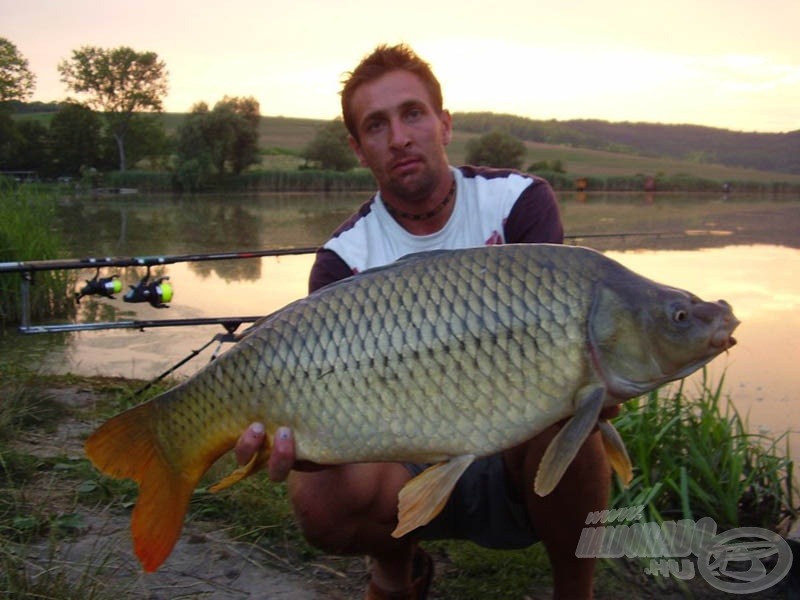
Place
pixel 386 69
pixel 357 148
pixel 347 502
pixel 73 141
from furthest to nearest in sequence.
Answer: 1. pixel 73 141
2. pixel 357 148
3. pixel 386 69
4. pixel 347 502

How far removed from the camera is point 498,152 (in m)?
→ 25.8

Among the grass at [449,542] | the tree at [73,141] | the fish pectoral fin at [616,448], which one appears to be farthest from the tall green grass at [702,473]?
the tree at [73,141]

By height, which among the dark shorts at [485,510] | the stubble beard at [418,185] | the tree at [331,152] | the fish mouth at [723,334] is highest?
the tree at [331,152]

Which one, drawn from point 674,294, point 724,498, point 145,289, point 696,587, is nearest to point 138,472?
point 674,294

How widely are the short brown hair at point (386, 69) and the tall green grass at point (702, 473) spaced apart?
121 centimetres

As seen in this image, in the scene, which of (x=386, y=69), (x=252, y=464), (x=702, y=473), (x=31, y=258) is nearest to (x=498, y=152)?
(x=31, y=258)

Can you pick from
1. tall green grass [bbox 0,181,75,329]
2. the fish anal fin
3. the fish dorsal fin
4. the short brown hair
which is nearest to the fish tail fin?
the fish anal fin

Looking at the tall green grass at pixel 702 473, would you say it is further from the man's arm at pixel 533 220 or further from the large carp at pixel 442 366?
the large carp at pixel 442 366

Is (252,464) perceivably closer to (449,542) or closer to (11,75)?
(449,542)

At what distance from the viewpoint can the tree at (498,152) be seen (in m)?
25.1

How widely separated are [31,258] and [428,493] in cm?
439

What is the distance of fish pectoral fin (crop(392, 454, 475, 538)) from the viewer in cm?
128

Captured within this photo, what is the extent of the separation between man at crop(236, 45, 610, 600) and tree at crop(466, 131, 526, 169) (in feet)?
75.3

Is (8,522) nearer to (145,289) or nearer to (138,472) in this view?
(138,472)
